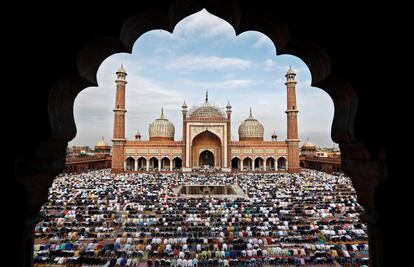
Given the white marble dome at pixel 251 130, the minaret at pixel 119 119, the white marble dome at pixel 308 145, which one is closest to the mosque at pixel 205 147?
the minaret at pixel 119 119

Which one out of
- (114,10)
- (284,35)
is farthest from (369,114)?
(114,10)

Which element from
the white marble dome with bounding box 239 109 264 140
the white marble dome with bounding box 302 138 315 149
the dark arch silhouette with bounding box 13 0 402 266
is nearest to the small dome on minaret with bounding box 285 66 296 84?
the white marble dome with bounding box 239 109 264 140

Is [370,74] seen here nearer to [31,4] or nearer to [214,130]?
[31,4]

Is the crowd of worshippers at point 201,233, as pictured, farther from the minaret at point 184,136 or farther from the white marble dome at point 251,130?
the white marble dome at point 251,130

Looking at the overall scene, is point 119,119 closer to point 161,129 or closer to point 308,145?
point 161,129

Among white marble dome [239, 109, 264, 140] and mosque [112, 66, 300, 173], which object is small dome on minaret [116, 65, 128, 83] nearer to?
mosque [112, 66, 300, 173]

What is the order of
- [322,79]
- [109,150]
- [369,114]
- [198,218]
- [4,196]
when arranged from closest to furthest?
[4,196] → [369,114] → [322,79] → [198,218] → [109,150]
